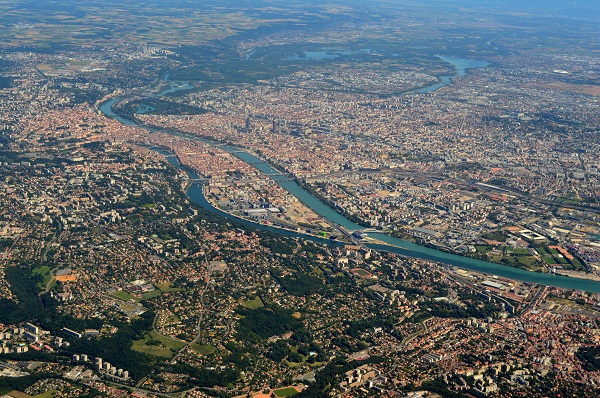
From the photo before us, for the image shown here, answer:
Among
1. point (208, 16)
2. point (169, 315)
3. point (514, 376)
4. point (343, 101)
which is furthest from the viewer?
point (208, 16)

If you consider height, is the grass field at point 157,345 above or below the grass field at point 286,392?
below

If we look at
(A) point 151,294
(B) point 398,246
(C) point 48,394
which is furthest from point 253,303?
(B) point 398,246

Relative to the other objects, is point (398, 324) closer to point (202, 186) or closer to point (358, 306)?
point (358, 306)

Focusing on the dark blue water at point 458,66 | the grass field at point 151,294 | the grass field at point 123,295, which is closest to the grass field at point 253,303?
the grass field at point 151,294

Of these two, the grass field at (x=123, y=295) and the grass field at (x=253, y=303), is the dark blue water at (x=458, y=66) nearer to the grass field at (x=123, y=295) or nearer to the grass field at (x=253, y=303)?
the grass field at (x=253, y=303)

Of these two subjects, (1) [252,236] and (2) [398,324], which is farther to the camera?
(1) [252,236]

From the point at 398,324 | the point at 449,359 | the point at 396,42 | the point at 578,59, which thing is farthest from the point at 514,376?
the point at 396,42

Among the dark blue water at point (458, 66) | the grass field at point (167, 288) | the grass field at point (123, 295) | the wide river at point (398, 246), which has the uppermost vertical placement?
the grass field at point (123, 295)
